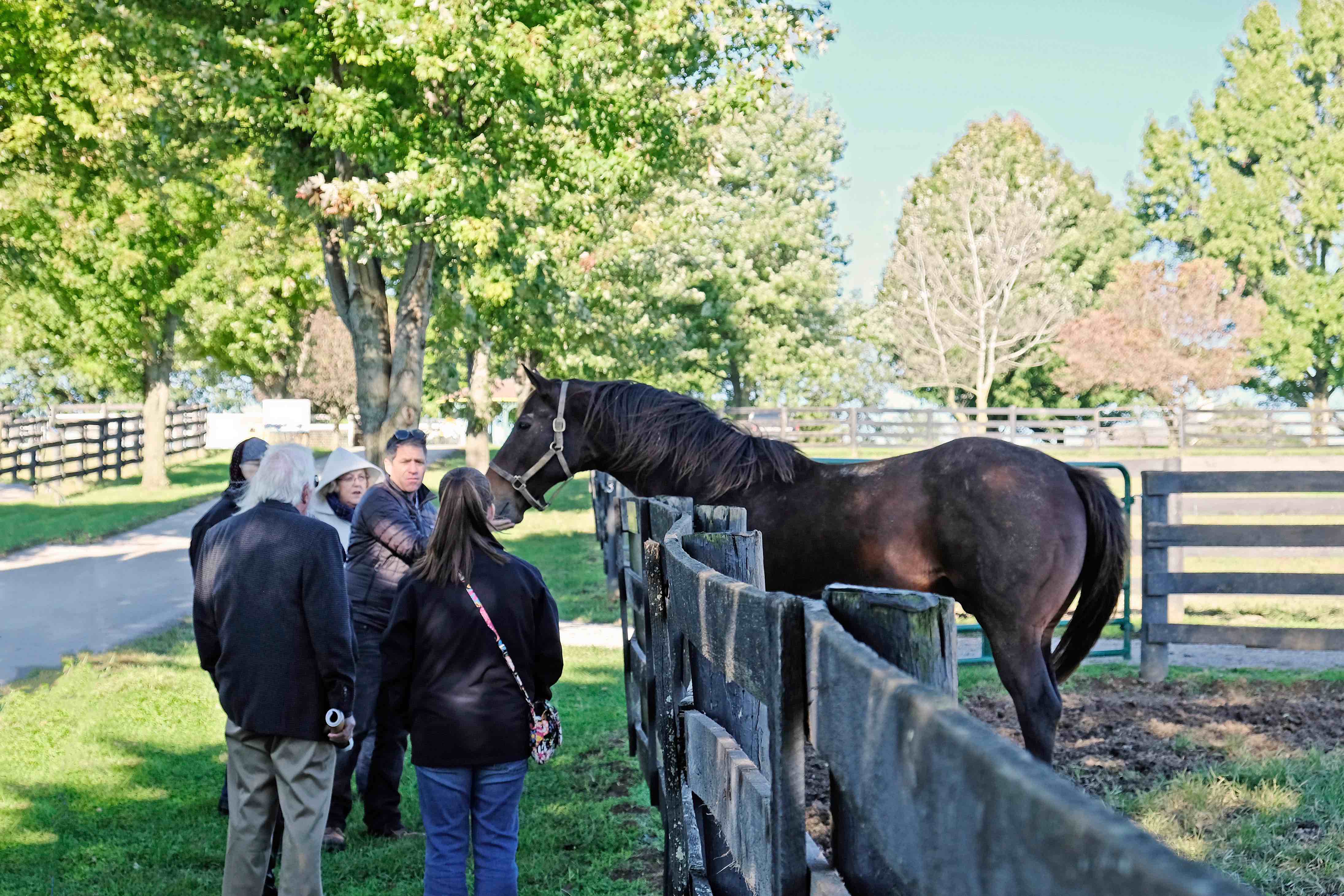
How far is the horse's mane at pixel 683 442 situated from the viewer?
6070 millimetres

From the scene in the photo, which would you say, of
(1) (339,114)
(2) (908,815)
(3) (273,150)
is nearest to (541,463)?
(2) (908,815)

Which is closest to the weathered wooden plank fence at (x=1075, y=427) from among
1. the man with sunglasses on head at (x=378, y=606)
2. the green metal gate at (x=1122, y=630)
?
the green metal gate at (x=1122, y=630)

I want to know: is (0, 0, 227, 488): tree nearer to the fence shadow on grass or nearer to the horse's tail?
the fence shadow on grass

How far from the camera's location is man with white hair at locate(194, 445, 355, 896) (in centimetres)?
424

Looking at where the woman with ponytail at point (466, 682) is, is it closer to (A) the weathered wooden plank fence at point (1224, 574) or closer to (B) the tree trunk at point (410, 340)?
(A) the weathered wooden plank fence at point (1224, 574)

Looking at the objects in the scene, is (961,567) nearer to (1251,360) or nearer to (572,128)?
(572,128)

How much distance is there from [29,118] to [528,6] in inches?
255

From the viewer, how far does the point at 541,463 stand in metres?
6.84

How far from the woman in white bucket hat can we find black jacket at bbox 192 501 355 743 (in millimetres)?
1969

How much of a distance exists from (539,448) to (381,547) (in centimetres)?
134

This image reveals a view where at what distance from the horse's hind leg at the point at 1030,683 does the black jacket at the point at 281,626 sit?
3.11m

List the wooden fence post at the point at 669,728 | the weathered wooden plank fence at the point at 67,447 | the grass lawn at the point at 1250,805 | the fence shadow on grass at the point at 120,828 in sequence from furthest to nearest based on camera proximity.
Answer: the weathered wooden plank fence at the point at 67,447 → the fence shadow on grass at the point at 120,828 → the grass lawn at the point at 1250,805 → the wooden fence post at the point at 669,728

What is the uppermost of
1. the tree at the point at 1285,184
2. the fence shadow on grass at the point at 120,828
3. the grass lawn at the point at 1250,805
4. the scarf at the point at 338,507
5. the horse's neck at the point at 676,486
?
the tree at the point at 1285,184

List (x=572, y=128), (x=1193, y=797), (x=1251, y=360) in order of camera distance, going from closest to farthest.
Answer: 1. (x=1193, y=797)
2. (x=572, y=128)
3. (x=1251, y=360)
